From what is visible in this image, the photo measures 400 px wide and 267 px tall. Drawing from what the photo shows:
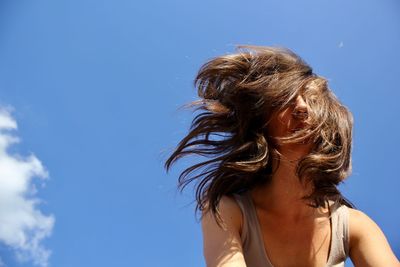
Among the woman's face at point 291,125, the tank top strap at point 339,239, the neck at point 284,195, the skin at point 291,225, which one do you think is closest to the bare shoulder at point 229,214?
the skin at point 291,225

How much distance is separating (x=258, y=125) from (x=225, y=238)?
51 centimetres

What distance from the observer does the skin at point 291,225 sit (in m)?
1.69

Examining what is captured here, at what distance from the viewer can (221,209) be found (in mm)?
1741

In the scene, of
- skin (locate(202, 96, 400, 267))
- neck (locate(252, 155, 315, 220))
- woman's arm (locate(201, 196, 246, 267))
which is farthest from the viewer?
neck (locate(252, 155, 315, 220))

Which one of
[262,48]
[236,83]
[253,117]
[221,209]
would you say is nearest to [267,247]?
[221,209]

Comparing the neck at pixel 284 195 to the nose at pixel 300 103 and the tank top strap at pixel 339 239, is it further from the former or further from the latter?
the nose at pixel 300 103

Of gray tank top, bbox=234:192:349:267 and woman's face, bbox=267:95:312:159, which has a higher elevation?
woman's face, bbox=267:95:312:159

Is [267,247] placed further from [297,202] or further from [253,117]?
[253,117]

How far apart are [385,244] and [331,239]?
22cm

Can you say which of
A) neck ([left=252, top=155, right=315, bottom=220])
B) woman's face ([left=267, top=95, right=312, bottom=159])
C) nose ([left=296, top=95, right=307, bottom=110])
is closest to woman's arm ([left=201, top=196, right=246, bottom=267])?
neck ([left=252, top=155, right=315, bottom=220])

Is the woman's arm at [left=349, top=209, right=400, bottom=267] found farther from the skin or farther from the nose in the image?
the nose

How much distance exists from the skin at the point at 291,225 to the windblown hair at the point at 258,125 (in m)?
0.04

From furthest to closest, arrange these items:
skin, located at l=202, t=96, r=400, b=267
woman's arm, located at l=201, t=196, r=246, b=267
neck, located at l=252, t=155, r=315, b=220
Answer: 1. neck, located at l=252, t=155, r=315, b=220
2. skin, located at l=202, t=96, r=400, b=267
3. woman's arm, located at l=201, t=196, r=246, b=267

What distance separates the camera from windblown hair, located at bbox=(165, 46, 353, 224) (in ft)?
5.68
